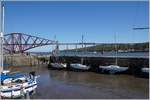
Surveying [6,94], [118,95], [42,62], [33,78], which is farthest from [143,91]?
[42,62]

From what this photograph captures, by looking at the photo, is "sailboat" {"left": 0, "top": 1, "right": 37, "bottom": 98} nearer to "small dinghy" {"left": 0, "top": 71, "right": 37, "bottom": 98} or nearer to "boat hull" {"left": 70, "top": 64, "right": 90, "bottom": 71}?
"small dinghy" {"left": 0, "top": 71, "right": 37, "bottom": 98}

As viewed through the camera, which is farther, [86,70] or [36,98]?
[86,70]

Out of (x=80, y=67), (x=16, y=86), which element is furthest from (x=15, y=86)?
(x=80, y=67)

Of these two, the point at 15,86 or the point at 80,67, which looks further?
the point at 80,67

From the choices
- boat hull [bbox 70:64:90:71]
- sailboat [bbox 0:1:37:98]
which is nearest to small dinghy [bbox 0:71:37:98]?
sailboat [bbox 0:1:37:98]

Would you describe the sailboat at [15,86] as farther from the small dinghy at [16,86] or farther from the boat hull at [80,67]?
the boat hull at [80,67]

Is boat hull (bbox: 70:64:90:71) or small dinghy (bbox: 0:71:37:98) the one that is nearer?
small dinghy (bbox: 0:71:37:98)

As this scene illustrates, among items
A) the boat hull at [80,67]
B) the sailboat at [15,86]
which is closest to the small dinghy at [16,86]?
the sailboat at [15,86]

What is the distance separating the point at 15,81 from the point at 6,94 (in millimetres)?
2171

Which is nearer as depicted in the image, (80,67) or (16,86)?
(16,86)

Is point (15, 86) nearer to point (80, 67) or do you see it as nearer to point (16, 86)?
point (16, 86)

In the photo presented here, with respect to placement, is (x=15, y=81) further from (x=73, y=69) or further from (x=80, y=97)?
(x=73, y=69)

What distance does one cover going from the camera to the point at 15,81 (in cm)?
1916

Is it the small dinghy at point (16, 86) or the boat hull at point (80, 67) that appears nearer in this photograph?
the small dinghy at point (16, 86)
